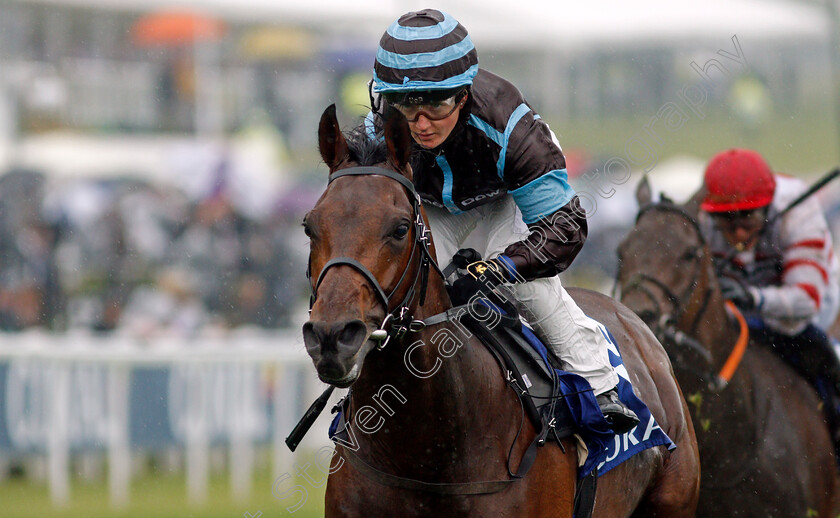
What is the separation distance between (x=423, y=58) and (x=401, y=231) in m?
0.65

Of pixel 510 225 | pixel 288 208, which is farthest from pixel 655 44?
pixel 510 225

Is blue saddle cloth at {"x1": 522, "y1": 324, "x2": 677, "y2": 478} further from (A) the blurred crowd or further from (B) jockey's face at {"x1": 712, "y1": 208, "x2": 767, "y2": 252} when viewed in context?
(A) the blurred crowd

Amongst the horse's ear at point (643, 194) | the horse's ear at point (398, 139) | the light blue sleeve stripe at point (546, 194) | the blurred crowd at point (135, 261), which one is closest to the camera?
the horse's ear at point (398, 139)

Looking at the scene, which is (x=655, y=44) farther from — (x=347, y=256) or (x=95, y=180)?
(x=347, y=256)

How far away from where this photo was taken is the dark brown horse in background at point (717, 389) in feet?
19.2

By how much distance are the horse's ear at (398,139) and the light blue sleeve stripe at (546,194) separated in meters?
0.54

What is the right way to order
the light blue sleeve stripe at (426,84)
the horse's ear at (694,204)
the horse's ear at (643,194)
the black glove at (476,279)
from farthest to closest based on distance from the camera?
the horse's ear at (643,194) → the horse's ear at (694,204) → the black glove at (476,279) → the light blue sleeve stripe at (426,84)

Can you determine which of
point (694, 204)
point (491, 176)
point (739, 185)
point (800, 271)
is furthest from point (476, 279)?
point (800, 271)

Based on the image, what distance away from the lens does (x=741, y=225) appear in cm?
657

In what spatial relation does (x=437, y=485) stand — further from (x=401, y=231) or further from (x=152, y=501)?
(x=152, y=501)

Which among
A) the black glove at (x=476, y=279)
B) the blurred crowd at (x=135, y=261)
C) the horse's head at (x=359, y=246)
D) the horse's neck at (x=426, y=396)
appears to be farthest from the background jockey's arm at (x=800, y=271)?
the blurred crowd at (x=135, y=261)

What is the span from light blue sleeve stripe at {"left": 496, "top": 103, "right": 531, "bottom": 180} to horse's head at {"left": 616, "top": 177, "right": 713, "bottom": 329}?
6.66ft

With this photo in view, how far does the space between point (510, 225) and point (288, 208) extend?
A: 1277cm

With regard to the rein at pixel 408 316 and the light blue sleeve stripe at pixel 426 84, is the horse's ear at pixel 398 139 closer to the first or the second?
the rein at pixel 408 316
